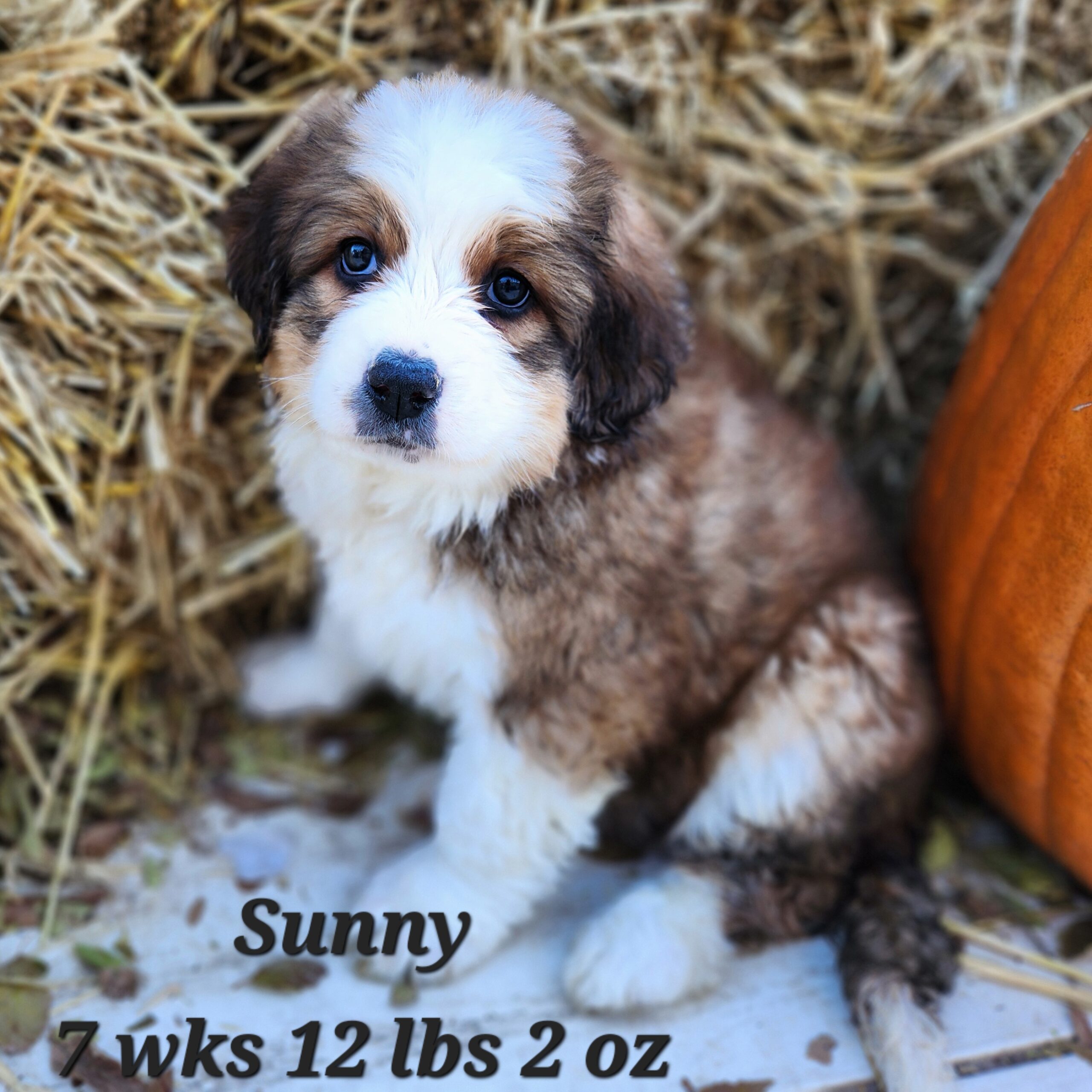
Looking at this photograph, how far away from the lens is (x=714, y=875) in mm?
2518

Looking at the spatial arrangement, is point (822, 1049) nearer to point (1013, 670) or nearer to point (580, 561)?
point (1013, 670)

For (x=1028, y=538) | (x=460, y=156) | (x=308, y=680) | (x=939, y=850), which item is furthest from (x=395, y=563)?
(x=939, y=850)

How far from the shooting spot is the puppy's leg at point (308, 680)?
3.07 meters

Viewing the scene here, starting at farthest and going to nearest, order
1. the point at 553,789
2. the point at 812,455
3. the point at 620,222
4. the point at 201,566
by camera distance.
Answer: the point at 201,566 < the point at 812,455 < the point at 553,789 < the point at 620,222

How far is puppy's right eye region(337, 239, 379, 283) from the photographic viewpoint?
196 centimetres

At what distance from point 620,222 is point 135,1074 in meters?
2.00

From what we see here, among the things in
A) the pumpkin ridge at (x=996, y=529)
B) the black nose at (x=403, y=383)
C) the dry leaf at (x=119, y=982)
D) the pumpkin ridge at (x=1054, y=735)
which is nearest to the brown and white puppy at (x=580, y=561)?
the black nose at (x=403, y=383)

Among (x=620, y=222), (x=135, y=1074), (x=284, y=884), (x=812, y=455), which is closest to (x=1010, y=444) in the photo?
(x=812, y=455)

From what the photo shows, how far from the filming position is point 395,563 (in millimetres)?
2238

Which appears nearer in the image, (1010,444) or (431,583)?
(431,583)

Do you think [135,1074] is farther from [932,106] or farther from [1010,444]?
[932,106]

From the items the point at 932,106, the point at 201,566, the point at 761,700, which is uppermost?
the point at 932,106

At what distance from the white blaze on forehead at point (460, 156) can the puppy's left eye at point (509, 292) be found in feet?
0.34

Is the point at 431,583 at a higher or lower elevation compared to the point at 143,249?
lower
